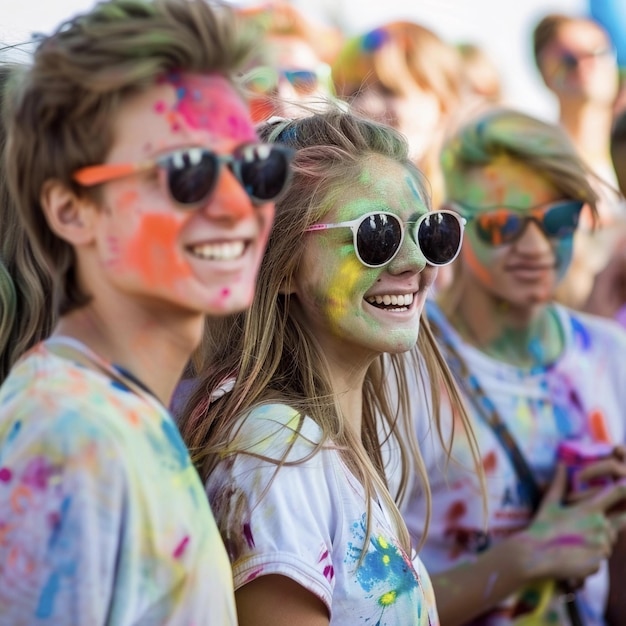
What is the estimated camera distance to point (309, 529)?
1927 millimetres

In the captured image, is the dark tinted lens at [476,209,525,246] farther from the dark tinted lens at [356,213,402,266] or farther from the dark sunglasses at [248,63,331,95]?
the dark tinted lens at [356,213,402,266]

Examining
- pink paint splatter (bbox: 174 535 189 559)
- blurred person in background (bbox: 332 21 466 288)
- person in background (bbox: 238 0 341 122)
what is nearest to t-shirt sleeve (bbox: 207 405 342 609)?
pink paint splatter (bbox: 174 535 189 559)

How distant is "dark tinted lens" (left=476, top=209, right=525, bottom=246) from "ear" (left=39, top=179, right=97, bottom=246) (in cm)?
221

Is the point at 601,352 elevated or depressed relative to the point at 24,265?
depressed

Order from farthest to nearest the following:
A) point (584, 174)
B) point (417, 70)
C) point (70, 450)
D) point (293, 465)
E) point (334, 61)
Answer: point (334, 61)
point (417, 70)
point (584, 174)
point (293, 465)
point (70, 450)

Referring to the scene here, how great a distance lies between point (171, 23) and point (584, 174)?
90.3 inches

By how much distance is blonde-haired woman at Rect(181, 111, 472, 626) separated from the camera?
1921 millimetres

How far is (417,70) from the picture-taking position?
5.40 metres

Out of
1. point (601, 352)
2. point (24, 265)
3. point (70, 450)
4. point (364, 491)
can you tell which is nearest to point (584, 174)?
point (601, 352)

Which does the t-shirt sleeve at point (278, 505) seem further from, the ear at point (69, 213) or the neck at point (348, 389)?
the ear at point (69, 213)

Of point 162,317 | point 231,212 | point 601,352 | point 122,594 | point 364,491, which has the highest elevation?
point 231,212

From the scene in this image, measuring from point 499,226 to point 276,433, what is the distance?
169cm

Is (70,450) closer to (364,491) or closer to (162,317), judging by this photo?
(162,317)

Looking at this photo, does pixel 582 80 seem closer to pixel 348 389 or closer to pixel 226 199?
pixel 348 389
